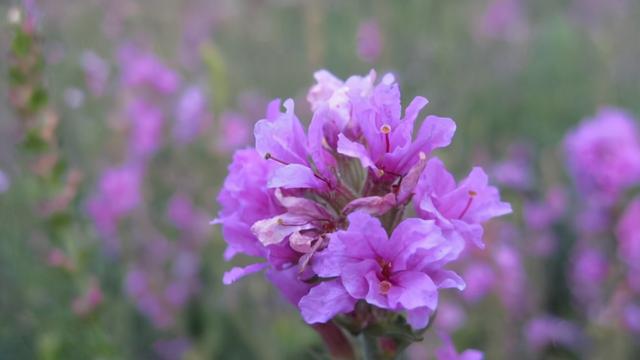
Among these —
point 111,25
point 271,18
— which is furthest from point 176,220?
point 271,18

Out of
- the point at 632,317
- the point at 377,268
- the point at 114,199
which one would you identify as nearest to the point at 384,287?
the point at 377,268

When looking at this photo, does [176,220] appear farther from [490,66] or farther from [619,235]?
[490,66]

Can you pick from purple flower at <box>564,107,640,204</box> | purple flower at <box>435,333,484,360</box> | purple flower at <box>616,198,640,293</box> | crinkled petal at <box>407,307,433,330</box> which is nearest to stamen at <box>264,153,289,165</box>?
crinkled petal at <box>407,307,433,330</box>

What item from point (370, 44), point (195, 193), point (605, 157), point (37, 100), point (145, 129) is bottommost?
point (605, 157)

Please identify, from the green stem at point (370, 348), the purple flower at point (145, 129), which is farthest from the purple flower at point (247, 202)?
the purple flower at point (145, 129)

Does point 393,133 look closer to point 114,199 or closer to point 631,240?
point 631,240

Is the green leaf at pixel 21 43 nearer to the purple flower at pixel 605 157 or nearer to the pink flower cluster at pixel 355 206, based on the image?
the pink flower cluster at pixel 355 206
